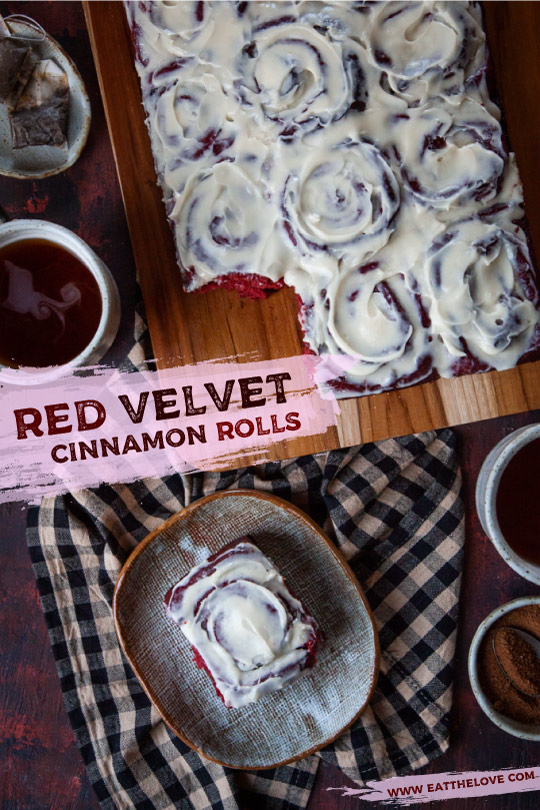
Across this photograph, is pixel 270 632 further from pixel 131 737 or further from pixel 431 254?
pixel 431 254

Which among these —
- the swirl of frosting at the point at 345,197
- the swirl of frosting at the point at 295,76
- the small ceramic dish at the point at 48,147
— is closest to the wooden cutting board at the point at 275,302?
the small ceramic dish at the point at 48,147

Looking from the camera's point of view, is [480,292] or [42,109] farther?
[42,109]

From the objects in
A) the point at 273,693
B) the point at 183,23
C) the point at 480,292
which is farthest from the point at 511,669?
the point at 183,23

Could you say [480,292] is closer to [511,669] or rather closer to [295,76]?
[295,76]

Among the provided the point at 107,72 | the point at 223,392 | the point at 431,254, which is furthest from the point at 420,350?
the point at 107,72

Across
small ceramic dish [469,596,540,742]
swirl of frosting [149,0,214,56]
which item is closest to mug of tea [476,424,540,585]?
small ceramic dish [469,596,540,742]

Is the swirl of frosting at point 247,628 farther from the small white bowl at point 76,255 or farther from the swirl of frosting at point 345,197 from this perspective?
the swirl of frosting at point 345,197
